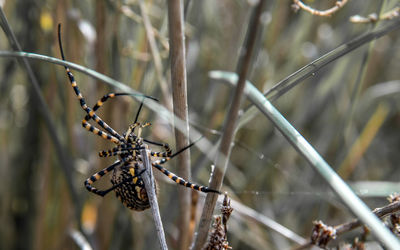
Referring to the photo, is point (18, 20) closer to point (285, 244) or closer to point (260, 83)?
point (260, 83)

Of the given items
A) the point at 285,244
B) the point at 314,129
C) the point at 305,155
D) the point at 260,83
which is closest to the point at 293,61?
the point at 260,83

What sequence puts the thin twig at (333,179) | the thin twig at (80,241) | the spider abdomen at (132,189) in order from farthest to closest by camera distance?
the thin twig at (80,241)
the spider abdomen at (132,189)
the thin twig at (333,179)

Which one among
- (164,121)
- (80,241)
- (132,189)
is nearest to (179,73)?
(132,189)

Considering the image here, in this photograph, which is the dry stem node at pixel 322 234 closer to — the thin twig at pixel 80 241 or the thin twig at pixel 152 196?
the thin twig at pixel 152 196

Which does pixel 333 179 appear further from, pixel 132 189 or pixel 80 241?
pixel 80 241

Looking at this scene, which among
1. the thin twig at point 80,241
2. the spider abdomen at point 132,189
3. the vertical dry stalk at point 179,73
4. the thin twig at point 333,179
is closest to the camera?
the thin twig at point 333,179

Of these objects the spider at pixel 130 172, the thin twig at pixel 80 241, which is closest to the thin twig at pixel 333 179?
the spider at pixel 130 172
